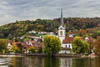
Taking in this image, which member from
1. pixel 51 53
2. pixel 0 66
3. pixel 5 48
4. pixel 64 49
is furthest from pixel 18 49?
pixel 0 66

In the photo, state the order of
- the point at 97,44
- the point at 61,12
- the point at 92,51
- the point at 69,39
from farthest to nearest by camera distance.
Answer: the point at 69,39, the point at 61,12, the point at 92,51, the point at 97,44

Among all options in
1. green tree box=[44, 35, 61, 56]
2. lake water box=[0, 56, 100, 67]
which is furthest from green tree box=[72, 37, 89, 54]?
lake water box=[0, 56, 100, 67]

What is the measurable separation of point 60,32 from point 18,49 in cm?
2624

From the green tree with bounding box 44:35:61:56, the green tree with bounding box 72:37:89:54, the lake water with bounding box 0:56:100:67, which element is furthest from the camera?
the green tree with bounding box 72:37:89:54

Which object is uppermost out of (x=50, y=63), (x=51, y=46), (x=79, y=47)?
(x=51, y=46)

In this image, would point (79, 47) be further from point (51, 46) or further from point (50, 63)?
point (50, 63)

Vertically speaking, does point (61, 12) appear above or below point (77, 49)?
above

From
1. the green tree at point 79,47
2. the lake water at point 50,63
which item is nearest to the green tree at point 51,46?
the green tree at point 79,47

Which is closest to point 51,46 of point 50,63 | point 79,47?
point 79,47

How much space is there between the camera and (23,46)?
132750 mm

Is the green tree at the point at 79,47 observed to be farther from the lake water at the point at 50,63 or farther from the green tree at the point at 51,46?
the lake water at the point at 50,63

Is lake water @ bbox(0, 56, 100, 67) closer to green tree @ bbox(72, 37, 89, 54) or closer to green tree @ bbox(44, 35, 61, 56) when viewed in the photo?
green tree @ bbox(44, 35, 61, 56)

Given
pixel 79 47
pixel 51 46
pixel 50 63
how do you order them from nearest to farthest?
pixel 50 63, pixel 51 46, pixel 79 47

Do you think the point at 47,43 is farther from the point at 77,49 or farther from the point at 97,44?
the point at 97,44
